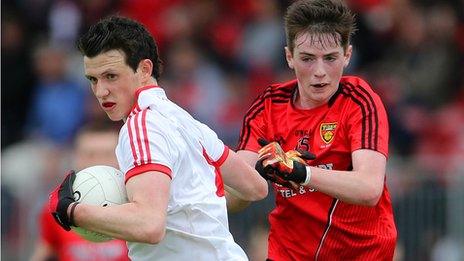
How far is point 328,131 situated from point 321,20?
653 mm

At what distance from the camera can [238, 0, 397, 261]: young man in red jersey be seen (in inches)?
270

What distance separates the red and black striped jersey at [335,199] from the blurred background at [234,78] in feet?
17.0

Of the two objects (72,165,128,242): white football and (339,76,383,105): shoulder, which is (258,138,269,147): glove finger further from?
(72,165,128,242): white football

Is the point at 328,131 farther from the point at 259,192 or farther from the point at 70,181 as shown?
the point at 70,181

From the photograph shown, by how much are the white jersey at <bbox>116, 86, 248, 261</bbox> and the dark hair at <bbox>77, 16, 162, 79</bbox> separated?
22cm

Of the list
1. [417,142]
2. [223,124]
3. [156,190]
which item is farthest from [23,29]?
[156,190]

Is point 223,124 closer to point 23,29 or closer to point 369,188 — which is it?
point 23,29

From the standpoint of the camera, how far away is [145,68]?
6.26m

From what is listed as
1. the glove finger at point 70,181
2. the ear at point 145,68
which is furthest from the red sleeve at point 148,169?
the ear at point 145,68

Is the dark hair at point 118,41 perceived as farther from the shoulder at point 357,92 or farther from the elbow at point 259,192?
the shoulder at point 357,92

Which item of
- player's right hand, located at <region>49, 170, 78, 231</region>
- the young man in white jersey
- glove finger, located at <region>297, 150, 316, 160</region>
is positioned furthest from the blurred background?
player's right hand, located at <region>49, 170, 78, 231</region>

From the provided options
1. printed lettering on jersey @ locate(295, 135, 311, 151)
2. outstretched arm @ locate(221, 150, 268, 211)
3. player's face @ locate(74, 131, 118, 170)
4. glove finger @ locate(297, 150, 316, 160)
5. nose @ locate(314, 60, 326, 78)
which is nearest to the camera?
outstretched arm @ locate(221, 150, 268, 211)

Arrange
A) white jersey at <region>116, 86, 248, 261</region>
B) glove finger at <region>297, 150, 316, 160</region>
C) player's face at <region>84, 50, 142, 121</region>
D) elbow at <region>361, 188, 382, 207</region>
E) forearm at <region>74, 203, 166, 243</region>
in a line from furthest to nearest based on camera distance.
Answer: glove finger at <region>297, 150, 316, 160</region>
elbow at <region>361, 188, 382, 207</region>
player's face at <region>84, 50, 142, 121</region>
white jersey at <region>116, 86, 248, 261</region>
forearm at <region>74, 203, 166, 243</region>

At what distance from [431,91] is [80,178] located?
8784 millimetres
